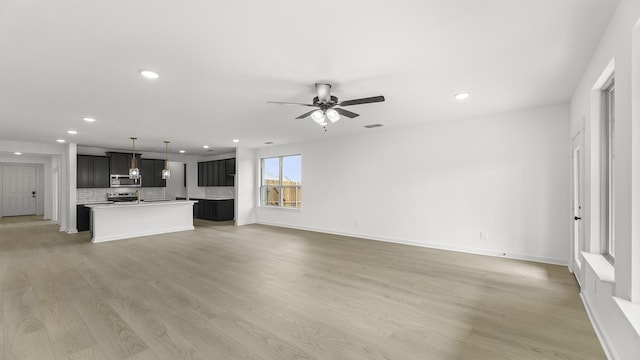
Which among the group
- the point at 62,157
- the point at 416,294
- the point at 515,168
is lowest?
the point at 416,294

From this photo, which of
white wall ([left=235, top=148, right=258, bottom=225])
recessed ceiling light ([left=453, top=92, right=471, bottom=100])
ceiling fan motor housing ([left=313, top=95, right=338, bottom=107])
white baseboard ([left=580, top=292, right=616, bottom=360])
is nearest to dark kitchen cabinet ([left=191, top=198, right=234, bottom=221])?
white wall ([left=235, top=148, right=258, bottom=225])

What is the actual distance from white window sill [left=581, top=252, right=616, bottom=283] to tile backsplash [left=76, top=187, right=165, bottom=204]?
10.9 meters

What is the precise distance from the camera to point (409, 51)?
8.20ft

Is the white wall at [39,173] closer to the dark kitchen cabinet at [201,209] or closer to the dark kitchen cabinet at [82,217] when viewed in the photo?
the dark kitchen cabinet at [82,217]

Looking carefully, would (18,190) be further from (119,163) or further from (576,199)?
(576,199)

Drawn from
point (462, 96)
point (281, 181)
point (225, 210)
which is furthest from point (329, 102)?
point (225, 210)

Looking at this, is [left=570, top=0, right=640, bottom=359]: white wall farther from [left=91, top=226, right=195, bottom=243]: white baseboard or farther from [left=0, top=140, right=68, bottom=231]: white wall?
[left=0, top=140, right=68, bottom=231]: white wall

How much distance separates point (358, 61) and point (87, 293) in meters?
3.95

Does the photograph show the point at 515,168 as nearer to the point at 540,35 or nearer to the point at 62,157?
the point at 540,35

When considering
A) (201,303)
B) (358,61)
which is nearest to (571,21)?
(358,61)

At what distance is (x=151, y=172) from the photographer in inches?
371

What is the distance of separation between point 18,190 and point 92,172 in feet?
19.9

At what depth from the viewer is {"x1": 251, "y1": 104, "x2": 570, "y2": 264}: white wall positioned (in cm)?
→ 436

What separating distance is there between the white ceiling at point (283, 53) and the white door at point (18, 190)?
32.1 feet
